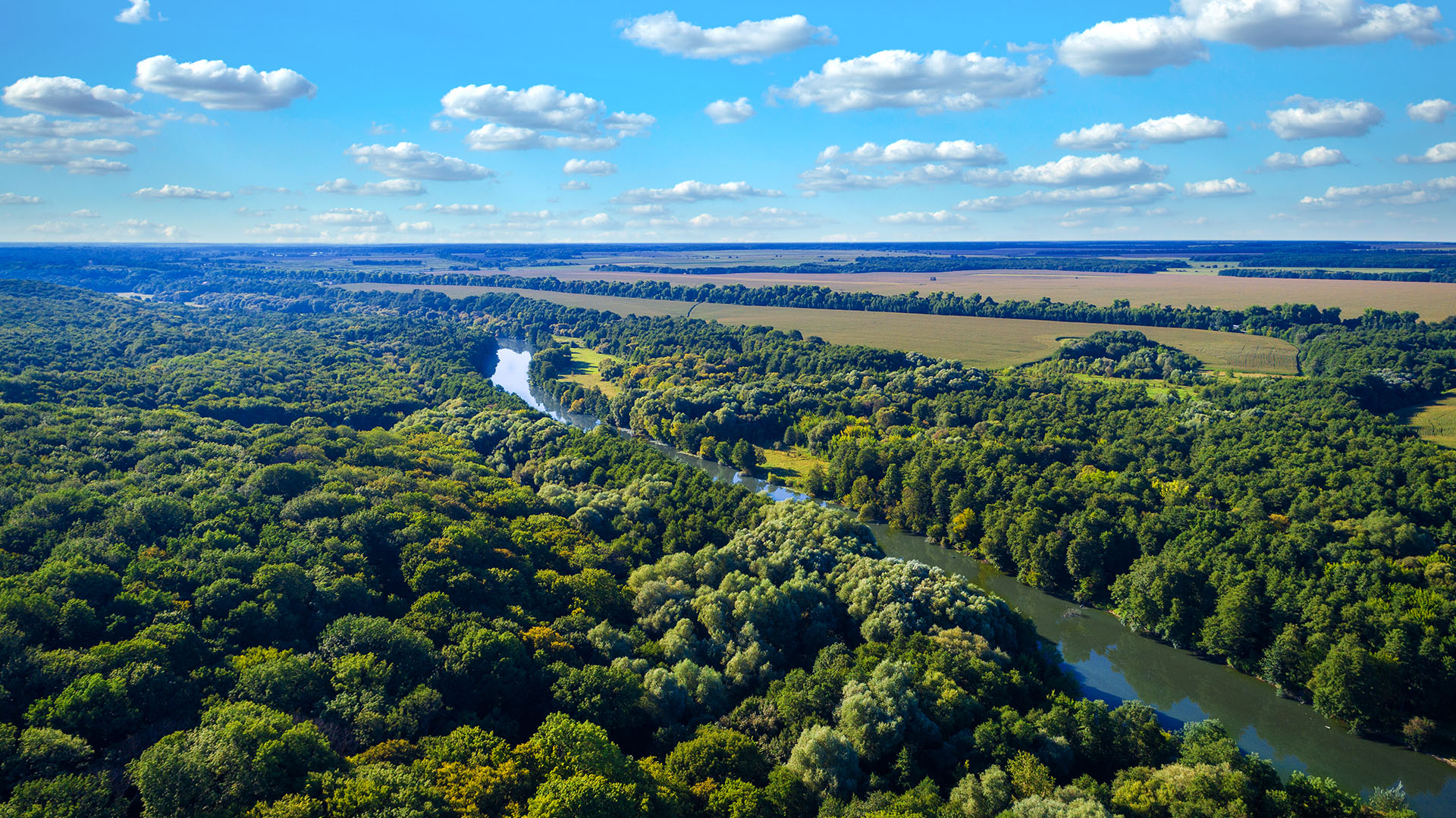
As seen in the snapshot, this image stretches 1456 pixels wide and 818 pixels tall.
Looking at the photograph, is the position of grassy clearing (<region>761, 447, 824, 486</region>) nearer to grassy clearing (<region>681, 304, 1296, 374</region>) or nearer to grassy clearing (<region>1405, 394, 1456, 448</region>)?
grassy clearing (<region>681, 304, 1296, 374</region>)

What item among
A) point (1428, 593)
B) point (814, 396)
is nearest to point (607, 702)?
point (1428, 593)

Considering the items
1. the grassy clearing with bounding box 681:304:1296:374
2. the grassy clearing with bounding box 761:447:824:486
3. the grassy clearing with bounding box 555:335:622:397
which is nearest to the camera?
the grassy clearing with bounding box 761:447:824:486

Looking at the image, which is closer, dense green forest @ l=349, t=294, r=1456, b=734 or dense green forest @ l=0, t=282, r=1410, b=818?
dense green forest @ l=0, t=282, r=1410, b=818

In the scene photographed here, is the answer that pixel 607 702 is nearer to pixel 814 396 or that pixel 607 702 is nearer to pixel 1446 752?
pixel 1446 752

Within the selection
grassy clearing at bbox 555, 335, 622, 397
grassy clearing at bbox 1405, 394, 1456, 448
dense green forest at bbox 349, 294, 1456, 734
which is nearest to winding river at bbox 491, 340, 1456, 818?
dense green forest at bbox 349, 294, 1456, 734

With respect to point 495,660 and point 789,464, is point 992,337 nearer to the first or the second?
point 789,464
